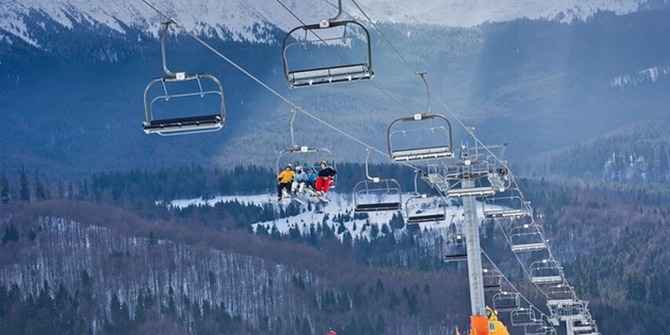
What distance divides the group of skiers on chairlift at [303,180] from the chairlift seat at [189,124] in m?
8.32

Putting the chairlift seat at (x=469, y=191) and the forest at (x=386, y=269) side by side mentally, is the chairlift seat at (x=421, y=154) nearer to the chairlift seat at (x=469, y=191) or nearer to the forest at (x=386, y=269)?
the chairlift seat at (x=469, y=191)

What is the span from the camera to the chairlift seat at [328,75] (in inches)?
509

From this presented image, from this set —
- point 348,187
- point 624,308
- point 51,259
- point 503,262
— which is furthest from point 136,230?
point 624,308

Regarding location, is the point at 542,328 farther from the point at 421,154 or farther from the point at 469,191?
the point at 421,154

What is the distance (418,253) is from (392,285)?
63.0ft

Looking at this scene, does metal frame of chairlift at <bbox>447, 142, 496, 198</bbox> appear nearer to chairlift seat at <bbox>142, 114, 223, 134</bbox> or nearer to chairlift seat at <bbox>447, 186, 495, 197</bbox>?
chairlift seat at <bbox>447, 186, 495, 197</bbox>

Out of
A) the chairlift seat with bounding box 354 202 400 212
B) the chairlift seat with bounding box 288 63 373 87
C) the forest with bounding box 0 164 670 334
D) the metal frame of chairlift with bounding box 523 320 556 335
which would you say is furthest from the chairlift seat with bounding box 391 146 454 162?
the forest with bounding box 0 164 670 334

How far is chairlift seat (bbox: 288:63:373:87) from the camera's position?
42.4 feet

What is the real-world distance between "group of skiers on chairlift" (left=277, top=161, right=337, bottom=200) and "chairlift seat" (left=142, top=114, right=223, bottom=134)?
832cm

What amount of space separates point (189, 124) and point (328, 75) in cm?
162

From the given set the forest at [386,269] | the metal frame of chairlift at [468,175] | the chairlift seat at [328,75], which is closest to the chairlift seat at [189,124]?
the chairlift seat at [328,75]

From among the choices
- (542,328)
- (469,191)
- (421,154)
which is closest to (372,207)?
(469,191)

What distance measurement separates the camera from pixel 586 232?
175000mm

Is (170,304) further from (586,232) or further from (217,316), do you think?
(586,232)
